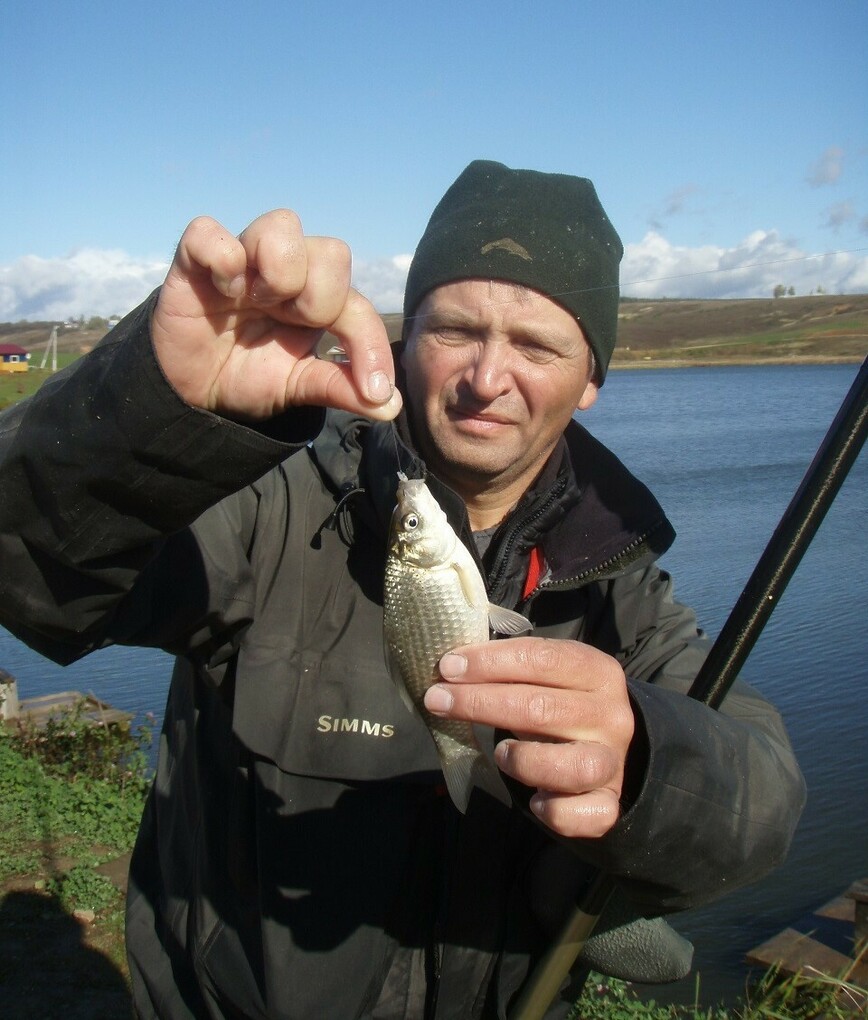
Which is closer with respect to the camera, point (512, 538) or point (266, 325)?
point (266, 325)

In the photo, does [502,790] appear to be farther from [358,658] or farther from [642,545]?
[642,545]

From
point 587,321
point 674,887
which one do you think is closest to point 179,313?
point 674,887

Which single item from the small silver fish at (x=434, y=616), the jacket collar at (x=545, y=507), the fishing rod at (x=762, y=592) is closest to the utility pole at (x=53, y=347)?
the jacket collar at (x=545, y=507)

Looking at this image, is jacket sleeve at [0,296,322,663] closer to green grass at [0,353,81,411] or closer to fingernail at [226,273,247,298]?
fingernail at [226,273,247,298]

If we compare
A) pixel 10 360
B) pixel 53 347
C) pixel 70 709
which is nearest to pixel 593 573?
pixel 53 347

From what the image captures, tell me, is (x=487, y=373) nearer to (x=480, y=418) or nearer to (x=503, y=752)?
(x=480, y=418)

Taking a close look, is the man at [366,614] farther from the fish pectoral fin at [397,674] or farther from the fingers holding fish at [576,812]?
the fish pectoral fin at [397,674]
